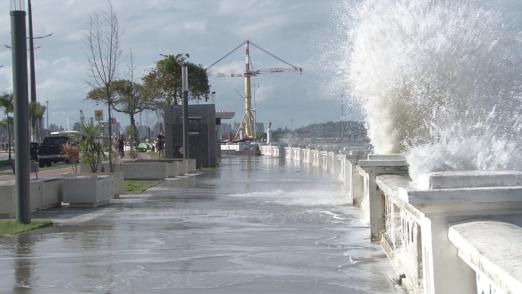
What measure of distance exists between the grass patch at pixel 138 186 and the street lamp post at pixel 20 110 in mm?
7756

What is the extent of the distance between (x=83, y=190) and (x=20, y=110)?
12.8 ft

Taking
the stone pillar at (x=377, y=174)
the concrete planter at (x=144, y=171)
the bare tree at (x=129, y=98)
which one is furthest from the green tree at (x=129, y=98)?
the stone pillar at (x=377, y=174)

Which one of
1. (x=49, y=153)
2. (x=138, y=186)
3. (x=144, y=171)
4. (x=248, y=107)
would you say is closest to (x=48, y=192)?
(x=138, y=186)

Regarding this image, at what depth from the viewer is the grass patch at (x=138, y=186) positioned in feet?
71.3

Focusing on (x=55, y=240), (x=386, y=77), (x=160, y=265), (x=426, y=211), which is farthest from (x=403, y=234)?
(x=55, y=240)

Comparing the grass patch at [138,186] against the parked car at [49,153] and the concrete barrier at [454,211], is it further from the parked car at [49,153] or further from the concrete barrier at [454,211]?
the parked car at [49,153]

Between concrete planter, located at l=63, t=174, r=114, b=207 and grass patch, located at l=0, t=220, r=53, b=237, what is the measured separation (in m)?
2.97

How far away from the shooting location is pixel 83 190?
17.1m

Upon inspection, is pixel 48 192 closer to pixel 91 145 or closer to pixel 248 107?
pixel 91 145

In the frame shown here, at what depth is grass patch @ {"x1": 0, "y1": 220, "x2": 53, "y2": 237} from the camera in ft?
41.7

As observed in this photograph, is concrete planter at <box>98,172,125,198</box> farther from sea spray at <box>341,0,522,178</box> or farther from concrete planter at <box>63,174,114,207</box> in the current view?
sea spray at <box>341,0,522,178</box>

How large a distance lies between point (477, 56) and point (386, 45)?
170 cm

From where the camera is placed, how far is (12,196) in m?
15.0

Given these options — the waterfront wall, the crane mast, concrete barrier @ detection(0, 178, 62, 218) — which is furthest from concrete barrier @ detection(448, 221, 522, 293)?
the crane mast
